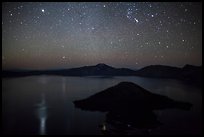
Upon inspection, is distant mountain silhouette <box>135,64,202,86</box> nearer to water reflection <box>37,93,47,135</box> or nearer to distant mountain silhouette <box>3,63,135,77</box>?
distant mountain silhouette <box>3,63,135,77</box>

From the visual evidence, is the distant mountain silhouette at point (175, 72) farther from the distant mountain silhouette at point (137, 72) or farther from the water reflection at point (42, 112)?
the water reflection at point (42, 112)

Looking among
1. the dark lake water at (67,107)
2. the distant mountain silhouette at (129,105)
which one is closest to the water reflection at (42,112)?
the dark lake water at (67,107)

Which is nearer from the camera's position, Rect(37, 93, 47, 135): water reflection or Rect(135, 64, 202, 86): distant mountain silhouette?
Rect(37, 93, 47, 135): water reflection

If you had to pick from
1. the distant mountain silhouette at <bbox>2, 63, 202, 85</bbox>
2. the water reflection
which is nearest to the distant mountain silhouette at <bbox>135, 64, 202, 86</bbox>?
the distant mountain silhouette at <bbox>2, 63, 202, 85</bbox>

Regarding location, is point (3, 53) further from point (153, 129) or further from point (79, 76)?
point (153, 129)

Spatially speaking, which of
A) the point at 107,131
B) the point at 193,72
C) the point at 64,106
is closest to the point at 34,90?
the point at 64,106

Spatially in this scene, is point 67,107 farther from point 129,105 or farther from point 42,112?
point 129,105
